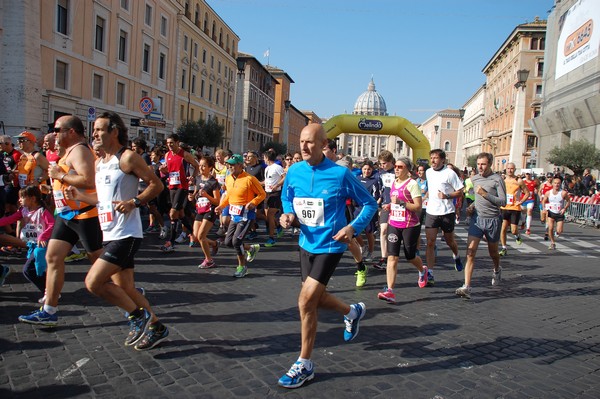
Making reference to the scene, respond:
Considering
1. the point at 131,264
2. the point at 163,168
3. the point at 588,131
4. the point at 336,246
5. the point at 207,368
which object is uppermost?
the point at 588,131

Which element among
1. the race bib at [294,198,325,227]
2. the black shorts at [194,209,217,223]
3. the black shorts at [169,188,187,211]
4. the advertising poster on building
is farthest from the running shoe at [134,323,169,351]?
the advertising poster on building

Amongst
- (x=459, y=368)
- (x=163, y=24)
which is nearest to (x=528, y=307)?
(x=459, y=368)

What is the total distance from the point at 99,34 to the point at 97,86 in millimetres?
3083

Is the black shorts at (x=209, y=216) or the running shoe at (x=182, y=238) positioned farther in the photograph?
the running shoe at (x=182, y=238)

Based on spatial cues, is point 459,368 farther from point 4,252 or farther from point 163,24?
point 163,24

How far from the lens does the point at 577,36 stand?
33688 mm

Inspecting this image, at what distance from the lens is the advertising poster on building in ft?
101

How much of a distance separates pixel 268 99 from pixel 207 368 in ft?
257

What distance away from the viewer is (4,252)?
25.6 feet

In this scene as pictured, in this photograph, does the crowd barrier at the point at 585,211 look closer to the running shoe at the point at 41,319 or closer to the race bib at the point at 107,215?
the race bib at the point at 107,215

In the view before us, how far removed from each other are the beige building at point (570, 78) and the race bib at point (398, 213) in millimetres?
28723

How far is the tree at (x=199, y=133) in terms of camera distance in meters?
40.0

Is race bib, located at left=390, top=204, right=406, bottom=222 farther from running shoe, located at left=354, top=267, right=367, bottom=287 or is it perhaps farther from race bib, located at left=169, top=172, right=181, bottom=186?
race bib, located at left=169, top=172, right=181, bottom=186

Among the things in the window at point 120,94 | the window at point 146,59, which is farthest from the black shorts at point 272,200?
the window at point 146,59
